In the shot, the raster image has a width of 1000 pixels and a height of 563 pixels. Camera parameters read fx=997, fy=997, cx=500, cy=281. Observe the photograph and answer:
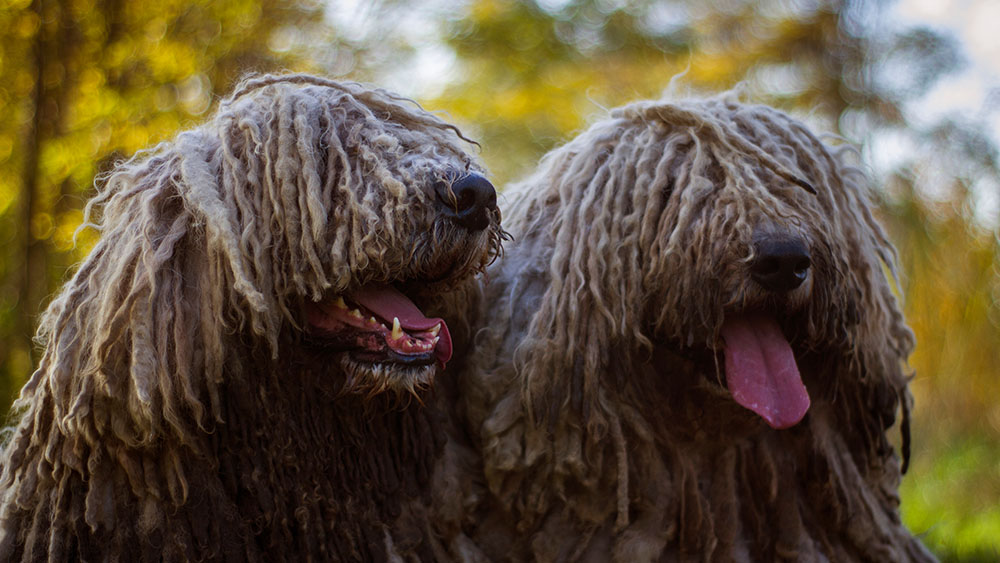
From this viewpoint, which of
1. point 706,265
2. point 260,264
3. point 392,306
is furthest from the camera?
point 706,265

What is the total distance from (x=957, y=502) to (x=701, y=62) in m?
6.83

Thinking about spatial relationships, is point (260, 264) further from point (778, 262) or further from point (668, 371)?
point (778, 262)

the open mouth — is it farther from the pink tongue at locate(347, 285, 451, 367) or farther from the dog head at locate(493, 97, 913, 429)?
the dog head at locate(493, 97, 913, 429)

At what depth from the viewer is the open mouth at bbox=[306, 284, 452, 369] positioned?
236 cm

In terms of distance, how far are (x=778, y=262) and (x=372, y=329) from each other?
1025mm

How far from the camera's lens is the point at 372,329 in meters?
2.36

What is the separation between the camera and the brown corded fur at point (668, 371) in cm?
263

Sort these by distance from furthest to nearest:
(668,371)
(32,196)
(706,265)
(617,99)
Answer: (617,99) < (32,196) < (668,371) < (706,265)

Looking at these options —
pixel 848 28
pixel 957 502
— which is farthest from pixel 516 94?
pixel 957 502

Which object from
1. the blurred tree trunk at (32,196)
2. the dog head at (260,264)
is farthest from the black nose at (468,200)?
the blurred tree trunk at (32,196)

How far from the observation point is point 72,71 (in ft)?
14.8

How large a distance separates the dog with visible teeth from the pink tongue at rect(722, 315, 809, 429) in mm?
A: 729

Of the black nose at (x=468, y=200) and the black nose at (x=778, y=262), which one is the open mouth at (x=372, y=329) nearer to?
the black nose at (x=468, y=200)

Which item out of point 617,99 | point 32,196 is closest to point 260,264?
point 32,196
